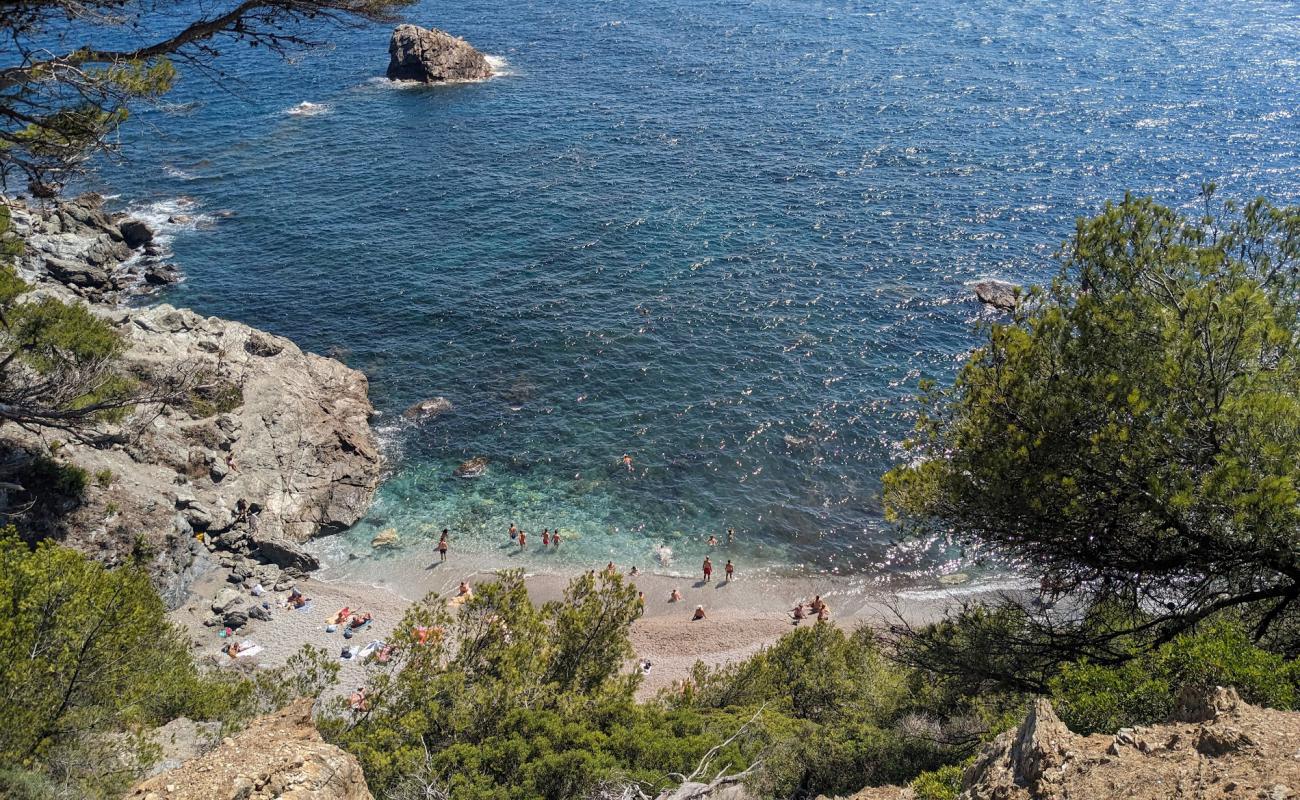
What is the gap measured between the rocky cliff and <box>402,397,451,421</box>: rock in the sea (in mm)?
38316

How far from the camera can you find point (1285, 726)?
11555 mm

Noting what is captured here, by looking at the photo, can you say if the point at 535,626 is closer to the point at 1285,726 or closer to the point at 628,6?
the point at 1285,726

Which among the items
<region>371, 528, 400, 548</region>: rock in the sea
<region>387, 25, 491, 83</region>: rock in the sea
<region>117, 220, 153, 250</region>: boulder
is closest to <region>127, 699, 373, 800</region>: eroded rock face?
<region>371, 528, 400, 548</region>: rock in the sea

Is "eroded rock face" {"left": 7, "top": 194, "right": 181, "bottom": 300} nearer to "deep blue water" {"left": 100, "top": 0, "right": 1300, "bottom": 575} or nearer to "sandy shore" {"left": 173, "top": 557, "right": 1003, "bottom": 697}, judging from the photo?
"deep blue water" {"left": 100, "top": 0, "right": 1300, "bottom": 575}

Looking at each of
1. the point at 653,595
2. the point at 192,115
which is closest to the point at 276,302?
the point at 653,595

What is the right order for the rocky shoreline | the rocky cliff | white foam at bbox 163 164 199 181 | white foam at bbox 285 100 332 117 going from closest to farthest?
the rocky cliff, the rocky shoreline, white foam at bbox 163 164 199 181, white foam at bbox 285 100 332 117

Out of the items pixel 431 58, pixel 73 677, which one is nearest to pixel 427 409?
pixel 73 677

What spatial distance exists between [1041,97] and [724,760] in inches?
3117

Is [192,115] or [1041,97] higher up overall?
[1041,97]

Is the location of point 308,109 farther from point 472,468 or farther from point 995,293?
point 995,293

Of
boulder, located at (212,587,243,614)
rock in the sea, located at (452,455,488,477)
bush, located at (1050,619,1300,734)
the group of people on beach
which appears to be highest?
bush, located at (1050,619,1300,734)

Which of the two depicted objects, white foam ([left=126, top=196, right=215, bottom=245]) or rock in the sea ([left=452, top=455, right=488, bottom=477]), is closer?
rock in the sea ([left=452, top=455, right=488, bottom=477])

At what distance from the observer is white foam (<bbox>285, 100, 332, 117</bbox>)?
3226 inches

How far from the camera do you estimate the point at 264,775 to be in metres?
12.8
